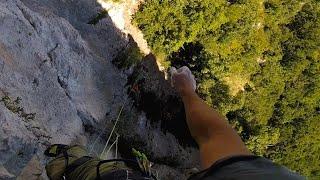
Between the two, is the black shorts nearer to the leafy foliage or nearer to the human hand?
the human hand

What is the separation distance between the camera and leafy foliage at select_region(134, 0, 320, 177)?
50.9 feet

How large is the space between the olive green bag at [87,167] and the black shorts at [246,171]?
94cm

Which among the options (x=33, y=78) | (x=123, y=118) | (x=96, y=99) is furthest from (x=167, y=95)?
(x=33, y=78)

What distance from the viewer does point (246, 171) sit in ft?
7.14

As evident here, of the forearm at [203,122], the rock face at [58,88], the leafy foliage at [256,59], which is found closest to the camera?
the forearm at [203,122]

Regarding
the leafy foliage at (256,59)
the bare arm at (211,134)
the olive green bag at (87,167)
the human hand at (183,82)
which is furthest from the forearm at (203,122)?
the leafy foliage at (256,59)

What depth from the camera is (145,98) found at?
15.6m

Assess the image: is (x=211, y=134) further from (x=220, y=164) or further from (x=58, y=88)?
(x=58, y=88)

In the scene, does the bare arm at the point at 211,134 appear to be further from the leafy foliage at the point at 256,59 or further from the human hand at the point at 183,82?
the leafy foliage at the point at 256,59

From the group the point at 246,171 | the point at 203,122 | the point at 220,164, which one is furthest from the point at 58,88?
the point at 246,171

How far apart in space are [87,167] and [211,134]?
1052mm

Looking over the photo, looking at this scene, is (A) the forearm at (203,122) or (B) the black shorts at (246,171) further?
(A) the forearm at (203,122)

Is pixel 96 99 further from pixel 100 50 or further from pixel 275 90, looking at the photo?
pixel 275 90

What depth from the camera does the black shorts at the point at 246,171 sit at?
2.10 meters
